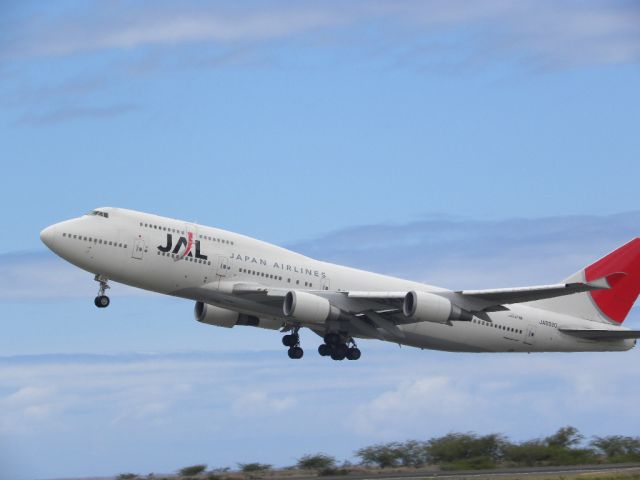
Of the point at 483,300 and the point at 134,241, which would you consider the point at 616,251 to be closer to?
the point at 483,300

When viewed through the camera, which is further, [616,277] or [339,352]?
[616,277]

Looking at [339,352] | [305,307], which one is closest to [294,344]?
[339,352]

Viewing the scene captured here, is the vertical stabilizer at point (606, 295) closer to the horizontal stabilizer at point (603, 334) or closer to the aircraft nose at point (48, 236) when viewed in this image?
the horizontal stabilizer at point (603, 334)

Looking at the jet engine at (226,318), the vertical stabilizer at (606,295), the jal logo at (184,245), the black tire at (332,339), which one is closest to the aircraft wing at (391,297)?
the black tire at (332,339)

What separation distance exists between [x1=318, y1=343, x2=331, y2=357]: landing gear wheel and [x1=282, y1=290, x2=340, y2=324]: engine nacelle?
3.10m

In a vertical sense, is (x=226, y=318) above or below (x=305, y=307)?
above

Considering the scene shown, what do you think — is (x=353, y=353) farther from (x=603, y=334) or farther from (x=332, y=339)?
(x=603, y=334)

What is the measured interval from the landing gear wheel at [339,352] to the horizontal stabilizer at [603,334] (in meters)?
10.9

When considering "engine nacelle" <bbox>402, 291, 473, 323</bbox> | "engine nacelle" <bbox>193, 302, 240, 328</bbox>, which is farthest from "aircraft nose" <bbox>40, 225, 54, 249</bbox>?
"engine nacelle" <bbox>402, 291, 473, 323</bbox>

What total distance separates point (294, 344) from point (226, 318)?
3338 mm

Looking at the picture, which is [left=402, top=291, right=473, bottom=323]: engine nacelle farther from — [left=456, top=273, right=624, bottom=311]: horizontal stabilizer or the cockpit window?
the cockpit window

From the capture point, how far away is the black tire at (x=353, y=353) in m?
54.9

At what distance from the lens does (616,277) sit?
5953 centimetres

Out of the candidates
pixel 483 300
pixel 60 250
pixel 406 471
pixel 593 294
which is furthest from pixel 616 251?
pixel 60 250
